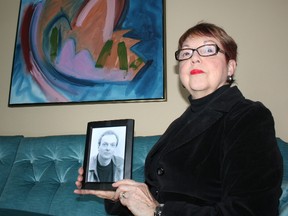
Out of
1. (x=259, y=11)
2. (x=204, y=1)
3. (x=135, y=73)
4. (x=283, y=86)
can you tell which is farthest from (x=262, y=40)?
(x=135, y=73)

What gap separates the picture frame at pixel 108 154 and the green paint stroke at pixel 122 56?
79 centimetres

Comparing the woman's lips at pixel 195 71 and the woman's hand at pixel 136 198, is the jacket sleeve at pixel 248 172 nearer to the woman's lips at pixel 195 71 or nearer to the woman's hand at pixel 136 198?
the woman's hand at pixel 136 198

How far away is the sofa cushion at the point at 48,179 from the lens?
62.1 inches

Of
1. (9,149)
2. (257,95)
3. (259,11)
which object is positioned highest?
(259,11)

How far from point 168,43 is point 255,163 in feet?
4.38

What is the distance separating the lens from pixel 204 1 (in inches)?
77.5

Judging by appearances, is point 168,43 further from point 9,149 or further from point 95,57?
point 9,149

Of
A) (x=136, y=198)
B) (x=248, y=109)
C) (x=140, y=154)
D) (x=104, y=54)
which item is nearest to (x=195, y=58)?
(x=248, y=109)

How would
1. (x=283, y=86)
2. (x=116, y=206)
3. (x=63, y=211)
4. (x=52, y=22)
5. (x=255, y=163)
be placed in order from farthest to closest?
(x=52, y=22) → (x=283, y=86) → (x=63, y=211) → (x=116, y=206) → (x=255, y=163)

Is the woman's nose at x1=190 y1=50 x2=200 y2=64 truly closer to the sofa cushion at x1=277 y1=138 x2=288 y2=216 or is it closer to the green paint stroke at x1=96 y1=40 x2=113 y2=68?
the sofa cushion at x1=277 y1=138 x2=288 y2=216

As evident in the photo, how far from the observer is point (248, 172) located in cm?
79

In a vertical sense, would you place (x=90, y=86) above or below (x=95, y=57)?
below

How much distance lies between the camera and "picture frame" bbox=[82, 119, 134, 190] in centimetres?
117

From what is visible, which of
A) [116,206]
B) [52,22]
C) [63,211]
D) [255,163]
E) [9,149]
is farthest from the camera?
[52,22]
